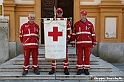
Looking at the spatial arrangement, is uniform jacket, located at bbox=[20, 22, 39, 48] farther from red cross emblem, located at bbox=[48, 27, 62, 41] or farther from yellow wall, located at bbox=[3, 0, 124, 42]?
yellow wall, located at bbox=[3, 0, 124, 42]

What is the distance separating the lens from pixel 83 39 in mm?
6664

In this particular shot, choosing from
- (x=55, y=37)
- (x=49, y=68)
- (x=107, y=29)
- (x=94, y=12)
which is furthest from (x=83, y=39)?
(x=94, y=12)

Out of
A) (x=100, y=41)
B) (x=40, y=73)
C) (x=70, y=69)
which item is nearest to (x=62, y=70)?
(x=70, y=69)

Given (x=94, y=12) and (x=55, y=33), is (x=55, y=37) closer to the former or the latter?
(x=55, y=33)

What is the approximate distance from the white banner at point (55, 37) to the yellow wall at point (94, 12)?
427 centimetres

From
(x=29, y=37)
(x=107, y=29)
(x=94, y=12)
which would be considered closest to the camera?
(x=29, y=37)

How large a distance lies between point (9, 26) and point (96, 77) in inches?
207

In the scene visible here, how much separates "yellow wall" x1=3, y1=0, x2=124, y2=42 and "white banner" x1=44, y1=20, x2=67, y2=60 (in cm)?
427

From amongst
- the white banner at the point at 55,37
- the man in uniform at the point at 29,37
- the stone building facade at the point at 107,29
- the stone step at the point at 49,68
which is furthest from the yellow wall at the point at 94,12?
the white banner at the point at 55,37

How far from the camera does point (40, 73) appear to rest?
22.8 ft

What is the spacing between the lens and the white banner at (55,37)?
255 inches

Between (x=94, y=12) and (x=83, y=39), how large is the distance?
424 cm

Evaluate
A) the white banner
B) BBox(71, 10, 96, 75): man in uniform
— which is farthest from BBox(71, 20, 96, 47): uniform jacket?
the white banner

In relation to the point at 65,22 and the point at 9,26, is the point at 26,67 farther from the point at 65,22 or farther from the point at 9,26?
the point at 9,26
